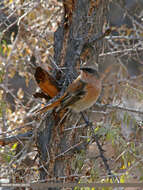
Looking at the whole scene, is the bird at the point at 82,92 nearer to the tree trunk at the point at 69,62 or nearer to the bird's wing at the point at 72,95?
the bird's wing at the point at 72,95

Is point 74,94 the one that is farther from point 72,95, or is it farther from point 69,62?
point 69,62

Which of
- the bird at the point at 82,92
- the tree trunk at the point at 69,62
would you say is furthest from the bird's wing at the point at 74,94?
the tree trunk at the point at 69,62

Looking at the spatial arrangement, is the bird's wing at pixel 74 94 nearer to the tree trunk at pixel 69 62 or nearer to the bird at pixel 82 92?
the bird at pixel 82 92

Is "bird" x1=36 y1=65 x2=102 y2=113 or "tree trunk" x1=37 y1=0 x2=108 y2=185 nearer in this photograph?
"bird" x1=36 y1=65 x2=102 y2=113

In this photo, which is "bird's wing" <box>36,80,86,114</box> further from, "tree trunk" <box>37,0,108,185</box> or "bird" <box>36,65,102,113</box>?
"tree trunk" <box>37,0,108,185</box>

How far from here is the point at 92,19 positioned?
2.55 m

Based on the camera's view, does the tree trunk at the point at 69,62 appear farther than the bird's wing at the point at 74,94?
Yes

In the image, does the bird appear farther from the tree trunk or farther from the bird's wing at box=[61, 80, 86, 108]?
the tree trunk

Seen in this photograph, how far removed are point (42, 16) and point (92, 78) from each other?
3.01 meters

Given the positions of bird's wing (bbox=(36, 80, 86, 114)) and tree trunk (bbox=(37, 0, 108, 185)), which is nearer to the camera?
bird's wing (bbox=(36, 80, 86, 114))

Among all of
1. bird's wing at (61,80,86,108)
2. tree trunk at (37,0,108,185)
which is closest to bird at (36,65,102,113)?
bird's wing at (61,80,86,108)

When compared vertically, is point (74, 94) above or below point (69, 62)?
below

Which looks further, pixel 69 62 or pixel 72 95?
pixel 69 62

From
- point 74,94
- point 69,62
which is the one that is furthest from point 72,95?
point 69,62
